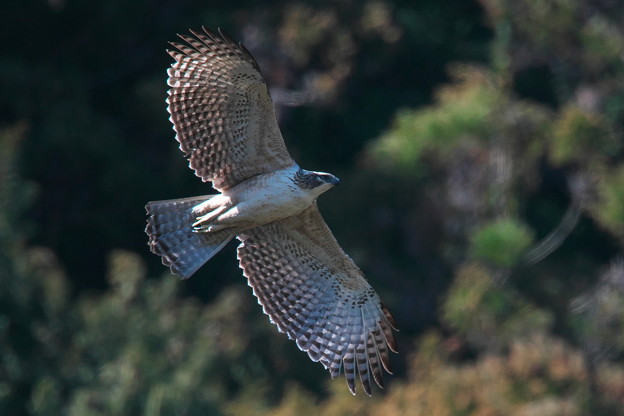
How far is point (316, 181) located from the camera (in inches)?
370

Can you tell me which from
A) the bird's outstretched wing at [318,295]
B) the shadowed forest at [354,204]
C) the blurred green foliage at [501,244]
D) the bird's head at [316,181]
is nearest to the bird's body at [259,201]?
the bird's head at [316,181]

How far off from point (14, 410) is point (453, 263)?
20.0ft

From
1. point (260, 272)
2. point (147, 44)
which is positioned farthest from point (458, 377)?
point (147, 44)

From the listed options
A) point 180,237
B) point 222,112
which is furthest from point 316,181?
point 180,237

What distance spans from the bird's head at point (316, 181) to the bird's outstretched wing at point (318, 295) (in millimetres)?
475

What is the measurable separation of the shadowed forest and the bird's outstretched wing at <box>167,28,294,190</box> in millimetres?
4461

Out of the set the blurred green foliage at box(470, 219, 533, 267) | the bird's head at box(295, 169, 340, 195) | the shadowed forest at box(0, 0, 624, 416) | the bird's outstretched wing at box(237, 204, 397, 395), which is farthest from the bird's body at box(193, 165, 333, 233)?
the blurred green foliage at box(470, 219, 533, 267)

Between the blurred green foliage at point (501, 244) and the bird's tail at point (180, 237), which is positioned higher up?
the bird's tail at point (180, 237)

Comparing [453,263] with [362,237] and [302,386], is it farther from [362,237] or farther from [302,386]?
[302,386]

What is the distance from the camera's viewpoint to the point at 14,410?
573 inches

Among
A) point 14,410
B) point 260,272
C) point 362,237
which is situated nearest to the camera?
point 260,272

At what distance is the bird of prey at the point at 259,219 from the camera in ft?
30.8

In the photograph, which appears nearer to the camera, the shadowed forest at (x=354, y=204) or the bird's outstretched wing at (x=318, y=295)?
the bird's outstretched wing at (x=318, y=295)

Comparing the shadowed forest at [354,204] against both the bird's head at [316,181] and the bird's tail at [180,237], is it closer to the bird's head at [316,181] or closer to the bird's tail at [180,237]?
the bird's tail at [180,237]
